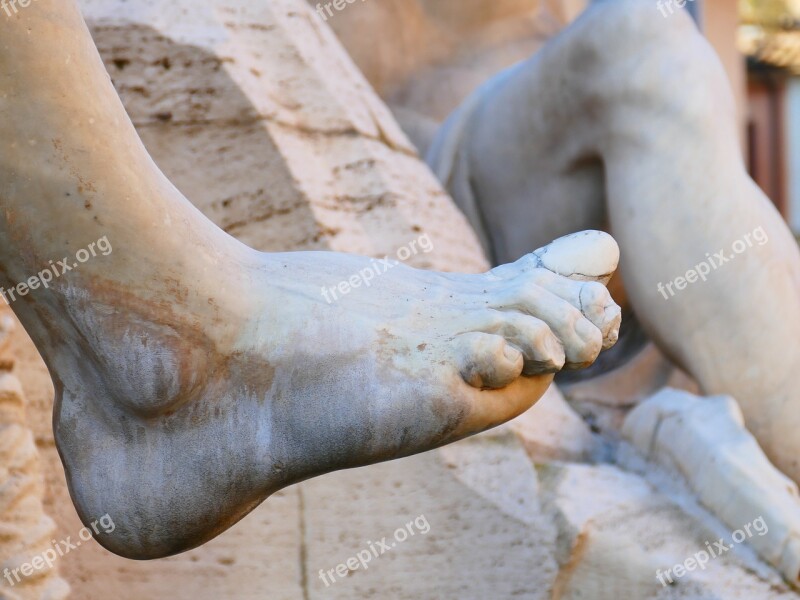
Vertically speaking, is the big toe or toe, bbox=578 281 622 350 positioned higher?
the big toe

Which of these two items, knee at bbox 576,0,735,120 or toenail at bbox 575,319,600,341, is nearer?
toenail at bbox 575,319,600,341

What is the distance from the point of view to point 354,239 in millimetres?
1537

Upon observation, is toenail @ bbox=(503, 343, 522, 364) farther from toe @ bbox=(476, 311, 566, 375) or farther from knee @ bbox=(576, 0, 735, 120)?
knee @ bbox=(576, 0, 735, 120)

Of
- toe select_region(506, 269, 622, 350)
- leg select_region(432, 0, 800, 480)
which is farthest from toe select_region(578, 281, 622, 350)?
leg select_region(432, 0, 800, 480)

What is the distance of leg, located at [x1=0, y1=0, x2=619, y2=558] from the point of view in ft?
3.09

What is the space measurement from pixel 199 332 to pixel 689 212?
0.83 m

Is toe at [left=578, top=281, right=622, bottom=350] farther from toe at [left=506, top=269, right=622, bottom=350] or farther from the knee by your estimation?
the knee

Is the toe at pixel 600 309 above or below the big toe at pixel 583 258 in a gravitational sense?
below

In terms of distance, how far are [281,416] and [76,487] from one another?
0.20 metres

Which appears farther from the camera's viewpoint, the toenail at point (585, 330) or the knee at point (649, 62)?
the knee at point (649, 62)

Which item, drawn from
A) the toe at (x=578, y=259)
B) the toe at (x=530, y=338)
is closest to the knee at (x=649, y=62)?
the toe at (x=578, y=259)

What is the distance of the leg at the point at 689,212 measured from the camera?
1.58m

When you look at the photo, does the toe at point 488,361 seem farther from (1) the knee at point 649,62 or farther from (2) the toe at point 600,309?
(1) the knee at point 649,62

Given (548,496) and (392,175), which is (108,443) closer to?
(548,496)
